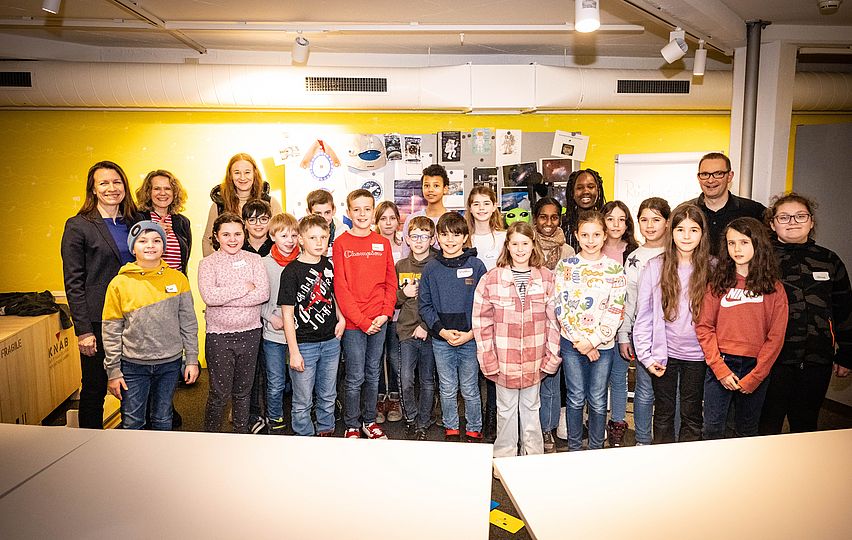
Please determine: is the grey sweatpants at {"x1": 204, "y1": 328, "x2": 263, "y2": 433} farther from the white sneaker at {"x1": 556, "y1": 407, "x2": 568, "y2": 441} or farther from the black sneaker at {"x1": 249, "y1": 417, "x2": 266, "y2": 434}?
the white sneaker at {"x1": 556, "y1": 407, "x2": 568, "y2": 441}

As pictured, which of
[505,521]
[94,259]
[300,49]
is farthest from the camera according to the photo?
[300,49]

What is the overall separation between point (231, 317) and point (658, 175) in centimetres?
411

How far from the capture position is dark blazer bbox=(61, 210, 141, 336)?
2924 mm

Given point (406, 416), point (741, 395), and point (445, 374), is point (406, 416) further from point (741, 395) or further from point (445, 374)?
point (741, 395)

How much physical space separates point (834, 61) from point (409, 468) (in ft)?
19.4

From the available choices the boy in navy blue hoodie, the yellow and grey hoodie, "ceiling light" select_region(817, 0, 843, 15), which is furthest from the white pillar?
the yellow and grey hoodie

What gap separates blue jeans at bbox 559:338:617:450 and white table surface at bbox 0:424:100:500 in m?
2.18

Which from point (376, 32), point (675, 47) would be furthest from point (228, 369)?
point (675, 47)

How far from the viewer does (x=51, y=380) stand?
384 cm

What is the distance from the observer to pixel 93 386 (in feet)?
10.0

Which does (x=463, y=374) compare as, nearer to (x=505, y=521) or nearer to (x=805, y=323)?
(x=505, y=521)

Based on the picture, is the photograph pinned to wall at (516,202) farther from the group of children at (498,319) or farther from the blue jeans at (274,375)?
the blue jeans at (274,375)

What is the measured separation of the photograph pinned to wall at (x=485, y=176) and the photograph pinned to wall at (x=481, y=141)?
0.14 metres

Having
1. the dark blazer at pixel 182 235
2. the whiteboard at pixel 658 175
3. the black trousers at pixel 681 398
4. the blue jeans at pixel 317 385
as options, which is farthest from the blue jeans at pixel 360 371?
the whiteboard at pixel 658 175
